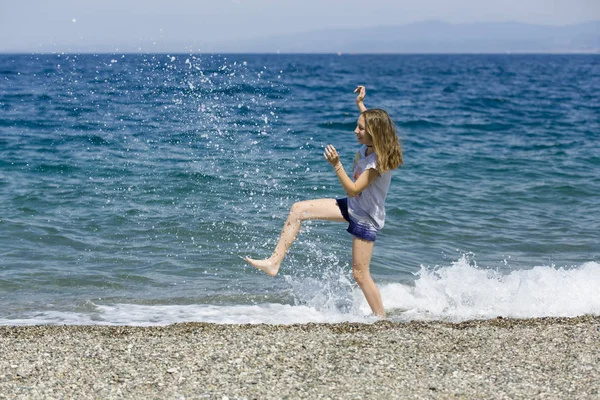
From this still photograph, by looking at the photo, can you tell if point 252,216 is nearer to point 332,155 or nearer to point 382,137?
point 382,137

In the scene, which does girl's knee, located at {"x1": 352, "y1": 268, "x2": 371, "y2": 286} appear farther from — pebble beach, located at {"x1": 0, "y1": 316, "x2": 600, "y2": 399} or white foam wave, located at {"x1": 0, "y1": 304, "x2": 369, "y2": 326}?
pebble beach, located at {"x1": 0, "y1": 316, "x2": 600, "y2": 399}

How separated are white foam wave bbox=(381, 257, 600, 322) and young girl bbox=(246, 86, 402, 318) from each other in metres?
1.18

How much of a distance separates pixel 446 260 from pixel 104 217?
4.84m

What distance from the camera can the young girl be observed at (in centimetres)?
589

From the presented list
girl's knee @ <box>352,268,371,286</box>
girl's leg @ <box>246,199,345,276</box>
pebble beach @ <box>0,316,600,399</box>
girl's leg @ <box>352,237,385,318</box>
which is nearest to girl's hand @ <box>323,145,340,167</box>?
girl's leg @ <box>246,199,345,276</box>

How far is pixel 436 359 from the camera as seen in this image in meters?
5.03

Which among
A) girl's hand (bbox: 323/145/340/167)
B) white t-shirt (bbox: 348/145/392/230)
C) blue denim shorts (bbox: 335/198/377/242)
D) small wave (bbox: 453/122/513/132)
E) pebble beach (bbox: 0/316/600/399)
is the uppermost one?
girl's hand (bbox: 323/145/340/167)

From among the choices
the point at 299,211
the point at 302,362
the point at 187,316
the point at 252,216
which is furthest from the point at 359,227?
the point at 252,216

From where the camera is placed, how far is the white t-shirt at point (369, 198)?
19.8 feet

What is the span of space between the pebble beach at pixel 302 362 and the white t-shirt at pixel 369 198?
3.04 feet

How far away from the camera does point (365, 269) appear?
634 centimetres

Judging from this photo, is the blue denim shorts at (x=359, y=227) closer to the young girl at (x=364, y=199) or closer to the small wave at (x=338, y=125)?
the young girl at (x=364, y=199)

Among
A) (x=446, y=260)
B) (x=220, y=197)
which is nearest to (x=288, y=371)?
(x=446, y=260)

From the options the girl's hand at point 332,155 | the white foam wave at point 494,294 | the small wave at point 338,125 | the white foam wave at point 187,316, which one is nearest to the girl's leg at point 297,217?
the girl's hand at point 332,155
